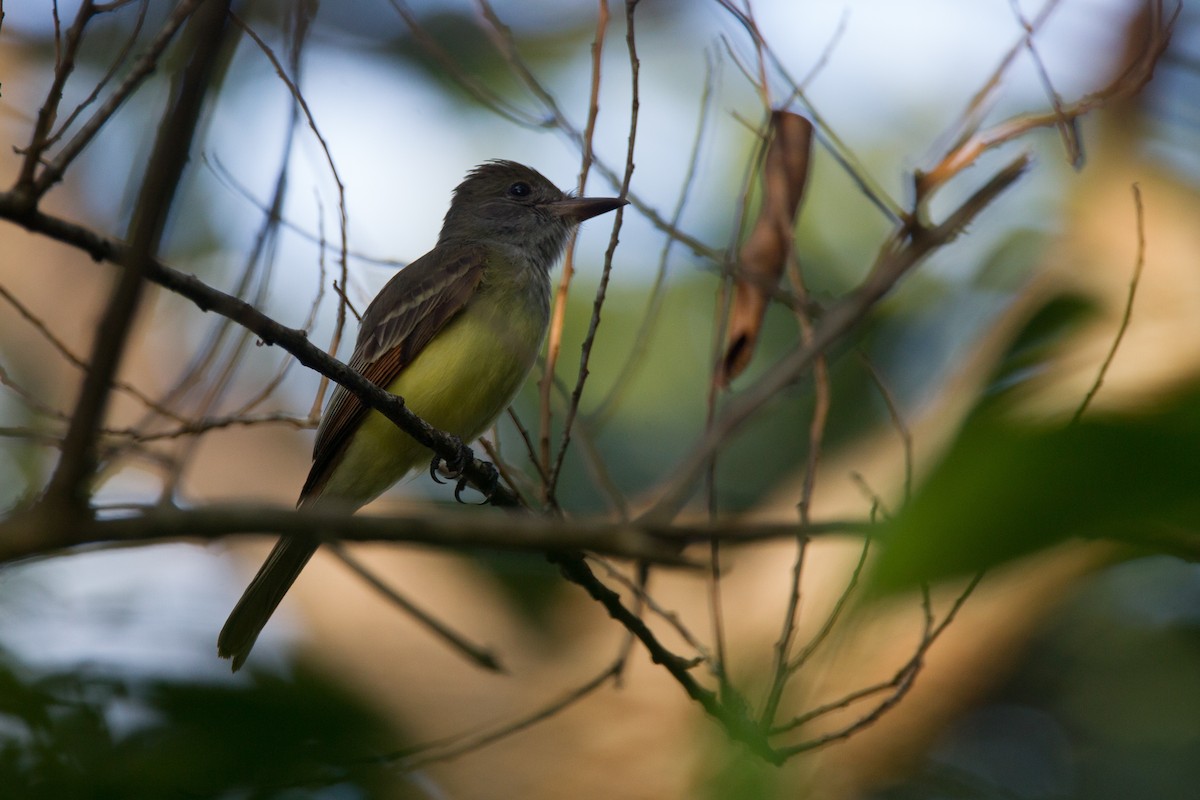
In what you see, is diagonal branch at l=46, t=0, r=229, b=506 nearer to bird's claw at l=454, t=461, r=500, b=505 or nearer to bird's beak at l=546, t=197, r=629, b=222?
bird's claw at l=454, t=461, r=500, b=505

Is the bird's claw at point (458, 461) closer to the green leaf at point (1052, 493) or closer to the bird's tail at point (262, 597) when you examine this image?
the bird's tail at point (262, 597)

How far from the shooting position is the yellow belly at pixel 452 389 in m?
5.35

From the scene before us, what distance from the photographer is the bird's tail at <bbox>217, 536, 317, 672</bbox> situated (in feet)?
16.0

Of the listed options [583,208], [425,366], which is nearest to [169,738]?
[425,366]

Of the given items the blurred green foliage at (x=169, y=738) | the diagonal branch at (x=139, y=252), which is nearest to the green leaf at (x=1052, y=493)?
the diagonal branch at (x=139, y=252)

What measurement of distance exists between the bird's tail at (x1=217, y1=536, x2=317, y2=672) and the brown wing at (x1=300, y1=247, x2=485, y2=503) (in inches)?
22.2

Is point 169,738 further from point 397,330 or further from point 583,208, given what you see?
point 583,208

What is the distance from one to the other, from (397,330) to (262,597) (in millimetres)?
1446

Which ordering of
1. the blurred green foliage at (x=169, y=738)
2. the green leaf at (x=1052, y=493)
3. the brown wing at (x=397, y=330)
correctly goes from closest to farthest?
the green leaf at (x=1052, y=493) → the blurred green foliage at (x=169, y=738) → the brown wing at (x=397, y=330)

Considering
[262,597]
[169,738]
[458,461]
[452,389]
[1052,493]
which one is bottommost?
[1052,493]

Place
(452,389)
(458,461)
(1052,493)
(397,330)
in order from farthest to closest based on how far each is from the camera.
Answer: (397,330) < (452,389) < (458,461) < (1052,493)

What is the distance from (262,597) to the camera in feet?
16.8

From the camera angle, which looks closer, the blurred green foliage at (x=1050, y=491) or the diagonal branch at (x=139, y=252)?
the blurred green foliage at (x=1050, y=491)

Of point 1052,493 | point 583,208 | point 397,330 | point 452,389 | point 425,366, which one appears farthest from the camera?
point 583,208
